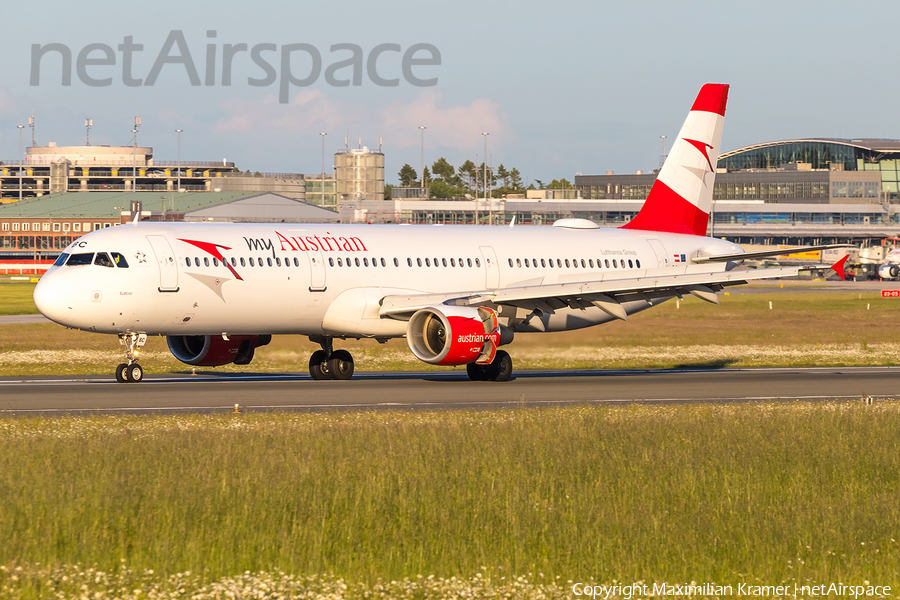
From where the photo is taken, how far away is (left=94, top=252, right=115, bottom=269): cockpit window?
29.6 metres

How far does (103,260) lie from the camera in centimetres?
2966

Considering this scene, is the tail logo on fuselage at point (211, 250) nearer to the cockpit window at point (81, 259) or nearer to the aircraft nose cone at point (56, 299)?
the cockpit window at point (81, 259)

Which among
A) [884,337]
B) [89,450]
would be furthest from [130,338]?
[884,337]

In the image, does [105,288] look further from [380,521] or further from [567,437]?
[380,521]

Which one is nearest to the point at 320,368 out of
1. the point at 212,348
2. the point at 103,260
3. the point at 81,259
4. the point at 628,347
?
the point at 212,348

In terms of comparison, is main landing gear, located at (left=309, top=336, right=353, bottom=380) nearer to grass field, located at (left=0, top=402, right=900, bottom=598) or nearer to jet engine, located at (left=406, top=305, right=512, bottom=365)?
jet engine, located at (left=406, top=305, right=512, bottom=365)

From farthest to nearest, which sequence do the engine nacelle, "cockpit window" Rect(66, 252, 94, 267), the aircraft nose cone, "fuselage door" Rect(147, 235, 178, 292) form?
the engine nacelle, "fuselage door" Rect(147, 235, 178, 292), "cockpit window" Rect(66, 252, 94, 267), the aircraft nose cone

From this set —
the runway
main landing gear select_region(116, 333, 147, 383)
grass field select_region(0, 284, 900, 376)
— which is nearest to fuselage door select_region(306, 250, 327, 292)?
the runway

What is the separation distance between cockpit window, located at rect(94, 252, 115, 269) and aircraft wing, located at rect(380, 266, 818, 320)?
7.60m

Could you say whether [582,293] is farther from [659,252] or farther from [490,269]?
[659,252]

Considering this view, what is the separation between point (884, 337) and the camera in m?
51.8

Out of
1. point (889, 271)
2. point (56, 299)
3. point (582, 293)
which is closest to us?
point (56, 299)

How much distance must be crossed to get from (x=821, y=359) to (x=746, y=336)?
9985 millimetres

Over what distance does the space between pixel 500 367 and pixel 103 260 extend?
453 inches
